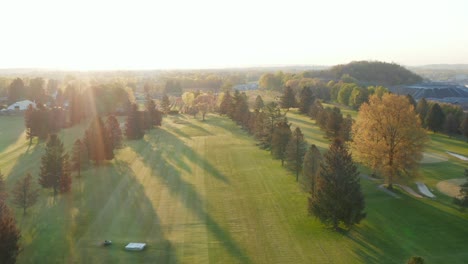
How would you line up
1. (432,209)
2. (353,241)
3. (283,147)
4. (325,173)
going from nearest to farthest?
(353,241) → (325,173) → (432,209) → (283,147)

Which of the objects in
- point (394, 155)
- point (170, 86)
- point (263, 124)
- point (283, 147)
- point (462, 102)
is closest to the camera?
point (394, 155)

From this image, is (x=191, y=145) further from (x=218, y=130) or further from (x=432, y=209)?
(x=432, y=209)

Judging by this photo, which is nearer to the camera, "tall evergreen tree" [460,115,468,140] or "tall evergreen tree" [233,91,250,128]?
"tall evergreen tree" [460,115,468,140]

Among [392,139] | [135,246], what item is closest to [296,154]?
[392,139]

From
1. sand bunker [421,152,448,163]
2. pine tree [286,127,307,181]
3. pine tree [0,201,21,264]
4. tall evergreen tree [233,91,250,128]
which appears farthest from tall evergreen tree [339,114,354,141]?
pine tree [0,201,21,264]

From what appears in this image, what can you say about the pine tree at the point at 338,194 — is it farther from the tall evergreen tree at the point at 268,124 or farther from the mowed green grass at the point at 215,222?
the tall evergreen tree at the point at 268,124

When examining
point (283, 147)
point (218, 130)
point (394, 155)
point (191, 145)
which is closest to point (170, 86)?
point (218, 130)

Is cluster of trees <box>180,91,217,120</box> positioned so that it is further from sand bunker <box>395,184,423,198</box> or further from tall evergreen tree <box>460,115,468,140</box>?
sand bunker <box>395,184,423,198</box>
